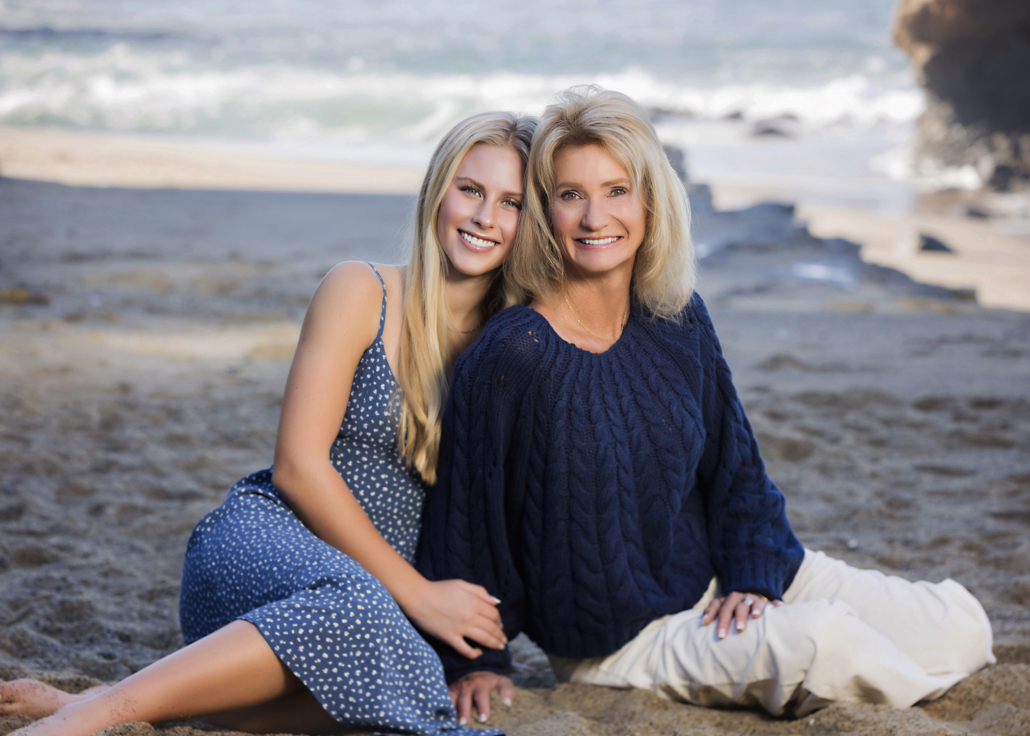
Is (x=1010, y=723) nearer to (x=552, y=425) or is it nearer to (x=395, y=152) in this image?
(x=552, y=425)

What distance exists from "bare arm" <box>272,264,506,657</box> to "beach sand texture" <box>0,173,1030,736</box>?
27 cm

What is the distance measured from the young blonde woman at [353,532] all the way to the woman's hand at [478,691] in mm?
86

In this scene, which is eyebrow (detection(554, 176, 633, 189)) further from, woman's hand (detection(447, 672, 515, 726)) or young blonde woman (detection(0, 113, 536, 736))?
woman's hand (detection(447, 672, 515, 726))

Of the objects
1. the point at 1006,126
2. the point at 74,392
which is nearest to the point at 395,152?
the point at 1006,126

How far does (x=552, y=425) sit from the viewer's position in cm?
209

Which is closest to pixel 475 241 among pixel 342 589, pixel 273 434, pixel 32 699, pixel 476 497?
pixel 476 497

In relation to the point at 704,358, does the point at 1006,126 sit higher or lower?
higher

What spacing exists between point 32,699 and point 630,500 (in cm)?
Answer: 136

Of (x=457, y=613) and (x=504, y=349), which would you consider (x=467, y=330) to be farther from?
(x=457, y=613)

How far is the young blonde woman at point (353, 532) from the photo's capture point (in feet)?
5.91

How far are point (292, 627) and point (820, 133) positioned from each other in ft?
72.1

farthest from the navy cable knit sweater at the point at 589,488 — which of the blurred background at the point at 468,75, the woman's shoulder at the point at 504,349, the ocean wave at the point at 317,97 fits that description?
the ocean wave at the point at 317,97

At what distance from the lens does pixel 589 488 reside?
2104 millimetres

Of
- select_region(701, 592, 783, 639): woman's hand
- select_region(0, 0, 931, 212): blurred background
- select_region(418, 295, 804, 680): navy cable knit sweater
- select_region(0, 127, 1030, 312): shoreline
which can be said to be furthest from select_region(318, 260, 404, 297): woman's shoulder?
select_region(0, 0, 931, 212): blurred background
